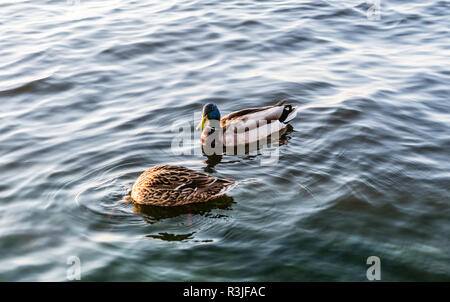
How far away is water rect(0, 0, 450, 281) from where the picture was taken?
6.29 m

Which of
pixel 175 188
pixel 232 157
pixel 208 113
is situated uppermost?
pixel 208 113

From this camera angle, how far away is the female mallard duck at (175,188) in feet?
24.0

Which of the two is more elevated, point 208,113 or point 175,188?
point 208,113

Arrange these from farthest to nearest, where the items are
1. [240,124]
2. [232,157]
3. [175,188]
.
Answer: [240,124]
[232,157]
[175,188]

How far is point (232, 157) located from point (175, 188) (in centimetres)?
225

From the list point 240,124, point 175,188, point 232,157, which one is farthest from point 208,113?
point 175,188

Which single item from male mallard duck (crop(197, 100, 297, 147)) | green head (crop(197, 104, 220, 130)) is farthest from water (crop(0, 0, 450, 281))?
green head (crop(197, 104, 220, 130))

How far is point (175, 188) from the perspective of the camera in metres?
7.34

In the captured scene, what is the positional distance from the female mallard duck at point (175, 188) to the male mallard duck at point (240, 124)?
2.27 m

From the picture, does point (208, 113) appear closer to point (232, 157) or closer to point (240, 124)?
point (240, 124)

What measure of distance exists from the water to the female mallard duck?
0.16 metres

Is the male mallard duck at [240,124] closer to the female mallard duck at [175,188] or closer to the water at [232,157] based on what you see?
the water at [232,157]

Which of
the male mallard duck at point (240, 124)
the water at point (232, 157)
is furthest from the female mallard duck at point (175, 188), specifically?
the male mallard duck at point (240, 124)
